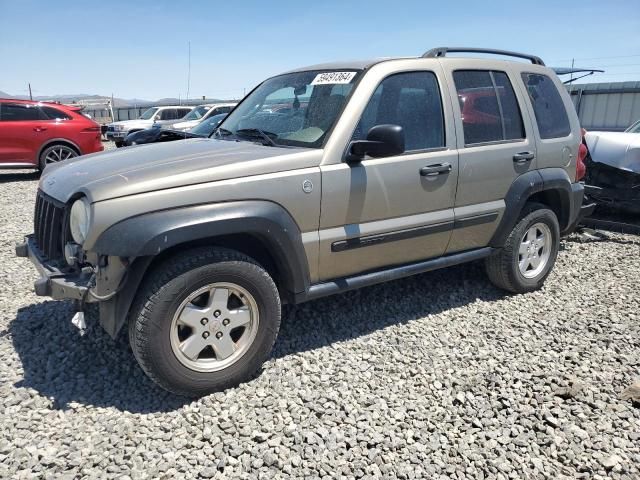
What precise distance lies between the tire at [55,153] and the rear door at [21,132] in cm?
15

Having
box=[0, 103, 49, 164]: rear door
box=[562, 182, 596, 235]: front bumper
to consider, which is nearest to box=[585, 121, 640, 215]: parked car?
box=[562, 182, 596, 235]: front bumper

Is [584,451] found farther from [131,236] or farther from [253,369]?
[131,236]

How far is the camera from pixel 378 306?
4.27 meters

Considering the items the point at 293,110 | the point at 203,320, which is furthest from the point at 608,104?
the point at 203,320

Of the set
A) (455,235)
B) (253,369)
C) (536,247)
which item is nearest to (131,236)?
(253,369)

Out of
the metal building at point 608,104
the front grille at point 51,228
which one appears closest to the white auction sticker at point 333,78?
the front grille at point 51,228

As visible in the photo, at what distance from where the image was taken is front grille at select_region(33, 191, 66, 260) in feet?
10.3

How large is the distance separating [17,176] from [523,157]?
11.5 meters

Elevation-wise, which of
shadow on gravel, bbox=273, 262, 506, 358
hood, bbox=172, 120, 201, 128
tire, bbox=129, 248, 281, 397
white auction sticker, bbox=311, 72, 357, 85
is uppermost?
white auction sticker, bbox=311, 72, 357, 85

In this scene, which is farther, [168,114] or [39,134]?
[168,114]

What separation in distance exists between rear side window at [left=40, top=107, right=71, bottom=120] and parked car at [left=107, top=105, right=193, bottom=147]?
611cm

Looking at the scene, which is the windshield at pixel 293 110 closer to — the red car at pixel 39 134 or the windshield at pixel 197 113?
the red car at pixel 39 134

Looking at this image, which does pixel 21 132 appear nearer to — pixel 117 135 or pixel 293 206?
pixel 117 135

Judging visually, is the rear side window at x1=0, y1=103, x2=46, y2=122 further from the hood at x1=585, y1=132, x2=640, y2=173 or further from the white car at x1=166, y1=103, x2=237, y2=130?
the hood at x1=585, y1=132, x2=640, y2=173
